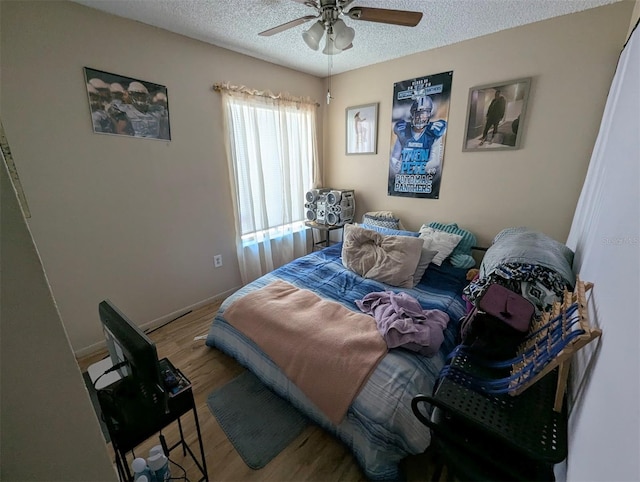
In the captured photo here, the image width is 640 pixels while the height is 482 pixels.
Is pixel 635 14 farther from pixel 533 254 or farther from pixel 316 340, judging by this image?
pixel 316 340

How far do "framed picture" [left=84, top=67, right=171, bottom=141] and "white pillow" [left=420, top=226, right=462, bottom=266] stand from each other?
97.2 inches

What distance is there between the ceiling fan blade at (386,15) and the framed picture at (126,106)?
1600 millimetres

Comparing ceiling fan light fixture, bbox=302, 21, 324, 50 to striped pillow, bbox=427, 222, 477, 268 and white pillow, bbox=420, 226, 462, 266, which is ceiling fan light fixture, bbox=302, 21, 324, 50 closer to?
white pillow, bbox=420, 226, 462, 266

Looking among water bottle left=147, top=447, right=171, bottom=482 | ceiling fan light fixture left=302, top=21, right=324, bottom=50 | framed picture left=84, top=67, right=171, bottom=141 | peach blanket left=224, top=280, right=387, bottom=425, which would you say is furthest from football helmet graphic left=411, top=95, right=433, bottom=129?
water bottle left=147, top=447, right=171, bottom=482

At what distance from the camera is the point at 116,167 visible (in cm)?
196

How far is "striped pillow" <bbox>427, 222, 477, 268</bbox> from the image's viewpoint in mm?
2281

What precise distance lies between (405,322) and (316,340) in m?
0.49

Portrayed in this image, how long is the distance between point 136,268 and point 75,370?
1965 millimetres

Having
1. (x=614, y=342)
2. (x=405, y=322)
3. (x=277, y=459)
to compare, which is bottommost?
(x=277, y=459)

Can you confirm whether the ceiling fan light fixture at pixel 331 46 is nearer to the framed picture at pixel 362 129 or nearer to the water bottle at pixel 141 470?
the framed picture at pixel 362 129

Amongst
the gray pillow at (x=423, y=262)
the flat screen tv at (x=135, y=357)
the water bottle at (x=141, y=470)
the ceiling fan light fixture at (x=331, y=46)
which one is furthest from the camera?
the gray pillow at (x=423, y=262)

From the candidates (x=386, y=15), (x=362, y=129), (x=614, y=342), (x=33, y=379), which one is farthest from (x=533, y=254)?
(x=362, y=129)

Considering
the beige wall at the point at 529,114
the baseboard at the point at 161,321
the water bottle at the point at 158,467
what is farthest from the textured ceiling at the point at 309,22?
the water bottle at the point at 158,467

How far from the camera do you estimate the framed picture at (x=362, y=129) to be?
2986 mm
